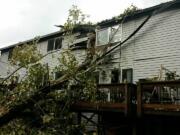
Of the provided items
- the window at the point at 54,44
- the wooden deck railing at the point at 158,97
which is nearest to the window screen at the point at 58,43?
the window at the point at 54,44

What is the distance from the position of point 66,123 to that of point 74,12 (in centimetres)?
544

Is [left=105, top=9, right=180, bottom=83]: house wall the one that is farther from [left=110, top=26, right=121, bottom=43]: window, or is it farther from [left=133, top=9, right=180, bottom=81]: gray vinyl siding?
[left=110, top=26, right=121, bottom=43]: window

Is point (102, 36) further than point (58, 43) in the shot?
No

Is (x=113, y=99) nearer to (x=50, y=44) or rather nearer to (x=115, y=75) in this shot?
(x=115, y=75)

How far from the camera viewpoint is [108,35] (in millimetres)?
22000

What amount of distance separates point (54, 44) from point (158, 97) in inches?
534

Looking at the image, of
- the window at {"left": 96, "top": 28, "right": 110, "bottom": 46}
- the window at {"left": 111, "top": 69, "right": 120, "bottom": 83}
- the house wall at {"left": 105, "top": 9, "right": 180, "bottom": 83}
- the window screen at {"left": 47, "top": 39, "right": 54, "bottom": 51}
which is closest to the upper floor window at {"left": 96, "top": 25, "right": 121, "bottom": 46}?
the window at {"left": 96, "top": 28, "right": 110, "bottom": 46}

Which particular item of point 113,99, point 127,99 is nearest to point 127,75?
point 113,99

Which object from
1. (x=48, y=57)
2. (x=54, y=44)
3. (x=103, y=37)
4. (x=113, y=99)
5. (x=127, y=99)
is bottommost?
(x=127, y=99)

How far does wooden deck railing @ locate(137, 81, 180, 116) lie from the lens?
43.6 feet

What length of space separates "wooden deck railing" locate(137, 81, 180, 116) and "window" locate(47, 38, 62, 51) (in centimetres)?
1205

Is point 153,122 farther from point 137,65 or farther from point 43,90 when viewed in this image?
point 43,90

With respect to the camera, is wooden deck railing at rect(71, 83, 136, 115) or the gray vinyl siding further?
the gray vinyl siding

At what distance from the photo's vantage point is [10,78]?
59.0ft
